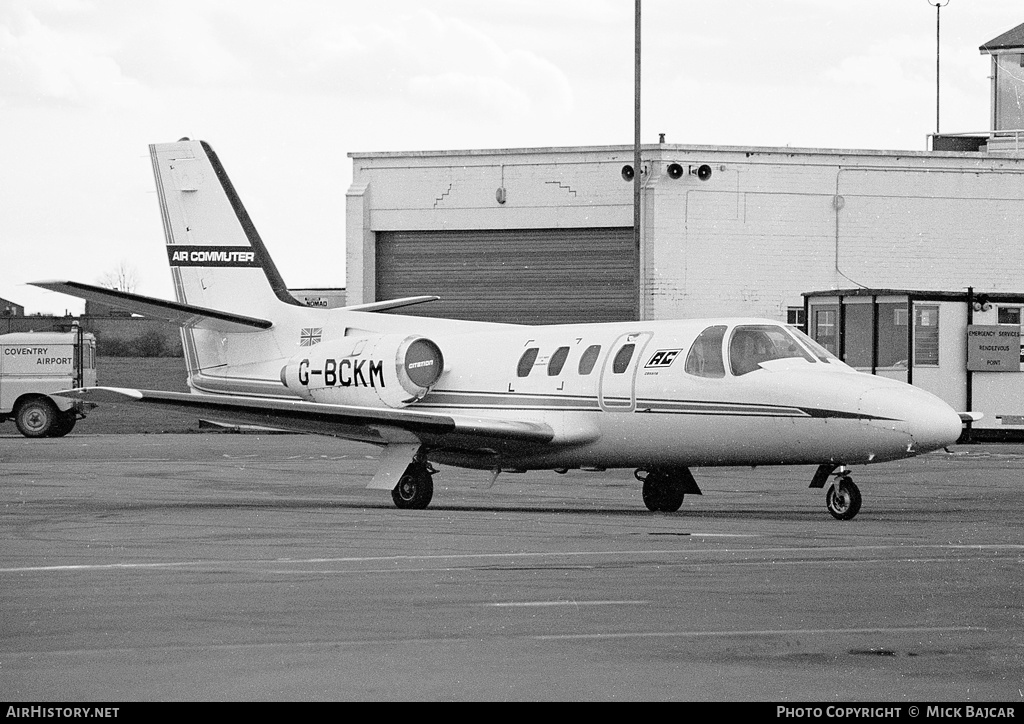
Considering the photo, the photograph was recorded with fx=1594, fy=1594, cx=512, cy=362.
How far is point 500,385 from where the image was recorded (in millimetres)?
18688

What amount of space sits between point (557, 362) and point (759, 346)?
2646 mm

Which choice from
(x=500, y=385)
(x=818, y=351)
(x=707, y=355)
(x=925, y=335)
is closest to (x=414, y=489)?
(x=500, y=385)

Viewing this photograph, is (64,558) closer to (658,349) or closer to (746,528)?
(746,528)

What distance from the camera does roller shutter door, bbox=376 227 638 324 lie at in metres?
43.6

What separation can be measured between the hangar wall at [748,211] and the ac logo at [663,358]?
25414 mm

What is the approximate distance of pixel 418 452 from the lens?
709 inches

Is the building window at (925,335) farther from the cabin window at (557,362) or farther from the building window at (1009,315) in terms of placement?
the cabin window at (557,362)

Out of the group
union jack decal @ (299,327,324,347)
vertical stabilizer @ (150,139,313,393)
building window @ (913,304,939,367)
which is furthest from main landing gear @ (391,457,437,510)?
building window @ (913,304,939,367)

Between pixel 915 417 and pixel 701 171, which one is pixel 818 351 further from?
pixel 701 171

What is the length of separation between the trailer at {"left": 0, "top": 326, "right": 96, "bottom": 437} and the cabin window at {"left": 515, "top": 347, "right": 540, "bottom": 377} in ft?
65.0

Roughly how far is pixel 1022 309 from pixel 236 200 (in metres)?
18.4

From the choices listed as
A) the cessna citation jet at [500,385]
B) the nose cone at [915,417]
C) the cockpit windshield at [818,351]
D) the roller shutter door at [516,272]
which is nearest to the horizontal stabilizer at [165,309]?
the cessna citation jet at [500,385]

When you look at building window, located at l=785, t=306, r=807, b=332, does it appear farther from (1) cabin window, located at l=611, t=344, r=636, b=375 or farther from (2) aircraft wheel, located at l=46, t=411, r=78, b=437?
(1) cabin window, located at l=611, t=344, r=636, b=375

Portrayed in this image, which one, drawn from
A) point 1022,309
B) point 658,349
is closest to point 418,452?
point 658,349
